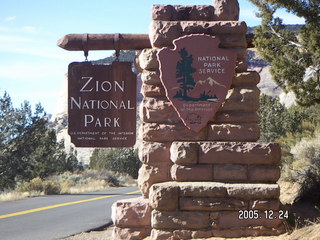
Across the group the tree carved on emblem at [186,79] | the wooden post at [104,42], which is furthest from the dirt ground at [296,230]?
the wooden post at [104,42]

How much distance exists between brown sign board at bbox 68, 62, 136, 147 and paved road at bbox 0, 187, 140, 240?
2953 mm

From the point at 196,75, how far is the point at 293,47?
1056cm

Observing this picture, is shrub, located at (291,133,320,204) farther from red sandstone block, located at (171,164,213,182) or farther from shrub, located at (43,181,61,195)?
shrub, located at (43,181,61,195)

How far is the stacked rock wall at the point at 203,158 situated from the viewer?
6.76 metres

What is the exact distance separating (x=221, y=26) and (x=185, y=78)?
0.90 meters

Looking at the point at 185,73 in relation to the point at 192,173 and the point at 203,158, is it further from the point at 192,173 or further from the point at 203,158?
the point at 192,173

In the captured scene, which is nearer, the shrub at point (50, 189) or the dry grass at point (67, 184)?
the dry grass at point (67, 184)

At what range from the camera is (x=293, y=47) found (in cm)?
1705

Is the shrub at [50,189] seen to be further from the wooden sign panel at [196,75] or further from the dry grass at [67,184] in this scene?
the wooden sign panel at [196,75]

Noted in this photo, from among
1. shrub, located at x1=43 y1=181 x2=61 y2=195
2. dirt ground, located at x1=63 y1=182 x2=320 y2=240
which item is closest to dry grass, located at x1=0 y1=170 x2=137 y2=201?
shrub, located at x1=43 y1=181 x2=61 y2=195

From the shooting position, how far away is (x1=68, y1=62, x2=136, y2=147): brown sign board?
7.94 meters

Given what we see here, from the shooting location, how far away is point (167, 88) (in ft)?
23.9

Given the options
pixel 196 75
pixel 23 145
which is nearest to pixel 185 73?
pixel 196 75
